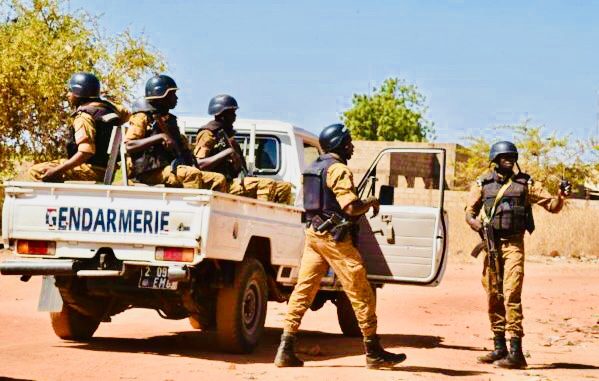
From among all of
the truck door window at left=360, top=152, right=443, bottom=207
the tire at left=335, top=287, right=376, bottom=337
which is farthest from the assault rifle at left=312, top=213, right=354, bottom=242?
the truck door window at left=360, top=152, right=443, bottom=207

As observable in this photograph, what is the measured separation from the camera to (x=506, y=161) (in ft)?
33.3

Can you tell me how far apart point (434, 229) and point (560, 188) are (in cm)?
153

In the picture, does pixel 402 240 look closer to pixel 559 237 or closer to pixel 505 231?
pixel 505 231

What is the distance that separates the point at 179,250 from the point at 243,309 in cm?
111

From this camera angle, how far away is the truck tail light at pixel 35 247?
9609mm

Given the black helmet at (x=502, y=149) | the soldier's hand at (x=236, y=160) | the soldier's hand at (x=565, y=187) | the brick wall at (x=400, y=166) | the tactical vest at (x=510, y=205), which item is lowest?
the tactical vest at (x=510, y=205)

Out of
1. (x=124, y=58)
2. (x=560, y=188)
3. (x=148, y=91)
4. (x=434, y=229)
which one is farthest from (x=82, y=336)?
(x=124, y=58)

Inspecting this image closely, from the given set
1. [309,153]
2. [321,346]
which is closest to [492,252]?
[321,346]

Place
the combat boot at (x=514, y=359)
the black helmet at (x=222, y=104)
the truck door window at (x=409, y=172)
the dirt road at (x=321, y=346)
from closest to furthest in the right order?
the dirt road at (x=321, y=346), the combat boot at (x=514, y=359), the black helmet at (x=222, y=104), the truck door window at (x=409, y=172)

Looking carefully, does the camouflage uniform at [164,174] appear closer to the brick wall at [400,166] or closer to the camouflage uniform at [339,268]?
the camouflage uniform at [339,268]

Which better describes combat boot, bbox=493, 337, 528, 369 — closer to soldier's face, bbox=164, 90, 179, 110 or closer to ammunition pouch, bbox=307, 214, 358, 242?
ammunition pouch, bbox=307, 214, 358, 242

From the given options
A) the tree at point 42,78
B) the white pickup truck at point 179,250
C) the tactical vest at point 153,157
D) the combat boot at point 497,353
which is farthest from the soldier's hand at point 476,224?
the tree at point 42,78

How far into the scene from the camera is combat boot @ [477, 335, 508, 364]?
10102 mm

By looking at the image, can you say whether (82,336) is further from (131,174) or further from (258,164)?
(258,164)
